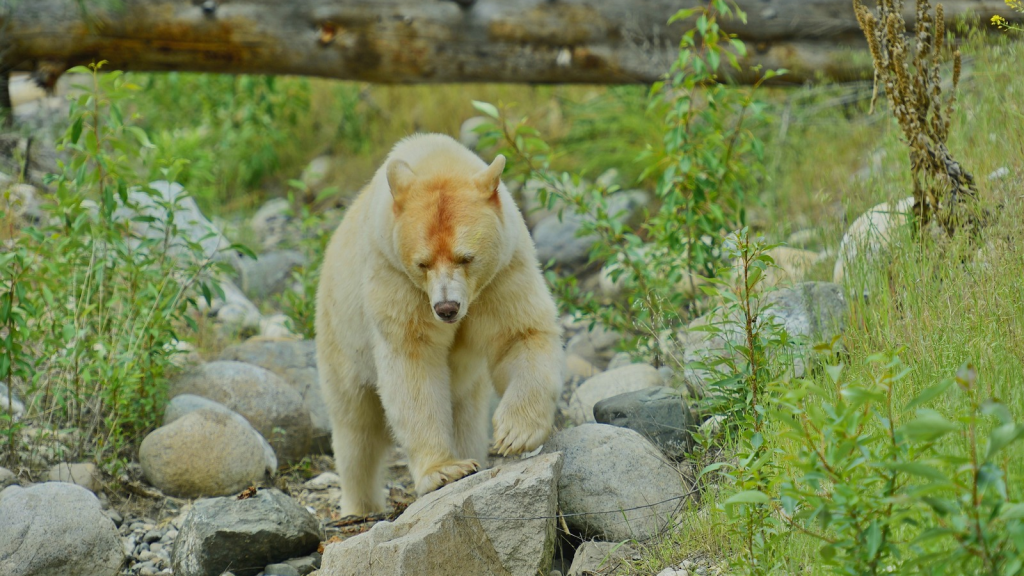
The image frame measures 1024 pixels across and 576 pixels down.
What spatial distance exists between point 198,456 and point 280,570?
3.67 ft

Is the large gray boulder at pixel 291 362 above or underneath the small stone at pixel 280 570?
underneath

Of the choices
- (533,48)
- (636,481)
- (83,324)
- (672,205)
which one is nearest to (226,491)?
(83,324)

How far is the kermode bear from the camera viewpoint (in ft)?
11.7

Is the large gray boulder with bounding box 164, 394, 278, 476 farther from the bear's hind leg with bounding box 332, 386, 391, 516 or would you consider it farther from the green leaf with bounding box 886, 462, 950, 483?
the green leaf with bounding box 886, 462, 950, 483

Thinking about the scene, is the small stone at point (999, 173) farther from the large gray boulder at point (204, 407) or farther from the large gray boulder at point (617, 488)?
the large gray boulder at point (204, 407)

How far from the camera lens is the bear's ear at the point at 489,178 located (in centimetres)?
366

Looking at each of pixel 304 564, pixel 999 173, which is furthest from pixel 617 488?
pixel 999 173

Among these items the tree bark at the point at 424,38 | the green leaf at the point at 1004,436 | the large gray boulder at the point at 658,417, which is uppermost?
the tree bark at the point at 424,38

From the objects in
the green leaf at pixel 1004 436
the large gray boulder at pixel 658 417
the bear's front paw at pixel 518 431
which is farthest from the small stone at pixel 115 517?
the green leaf at pixel 1004 436

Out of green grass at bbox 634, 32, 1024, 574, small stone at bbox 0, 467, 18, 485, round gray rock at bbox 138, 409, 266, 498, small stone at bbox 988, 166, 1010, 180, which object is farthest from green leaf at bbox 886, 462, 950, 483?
small stone at bbox 0, 467, 18, 485

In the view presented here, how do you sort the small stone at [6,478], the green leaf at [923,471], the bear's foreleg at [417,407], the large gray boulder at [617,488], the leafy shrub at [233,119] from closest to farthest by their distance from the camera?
the green leaf at [923,471], the large gray boulder at [617,488], the bear's foreleg at [417,407], the small stone at [6,478], the leafy shrub at [233,119]

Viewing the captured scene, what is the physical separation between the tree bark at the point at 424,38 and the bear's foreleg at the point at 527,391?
3897 millimetres

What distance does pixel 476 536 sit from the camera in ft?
10.1

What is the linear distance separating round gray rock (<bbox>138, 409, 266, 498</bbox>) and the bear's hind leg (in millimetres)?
472
